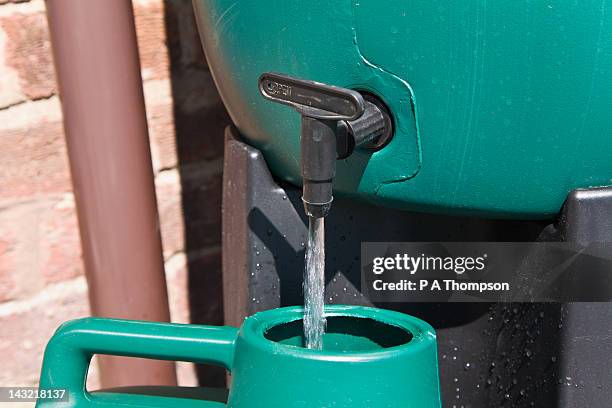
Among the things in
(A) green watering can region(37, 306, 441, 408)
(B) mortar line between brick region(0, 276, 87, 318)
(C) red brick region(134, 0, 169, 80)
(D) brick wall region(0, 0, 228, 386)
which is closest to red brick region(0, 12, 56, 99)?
(D) brick wall region(0, 0, 228, 386)

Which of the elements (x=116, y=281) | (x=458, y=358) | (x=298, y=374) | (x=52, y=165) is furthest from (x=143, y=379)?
(x=298, y=374)

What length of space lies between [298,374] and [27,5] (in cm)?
56

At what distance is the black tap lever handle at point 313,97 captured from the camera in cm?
56

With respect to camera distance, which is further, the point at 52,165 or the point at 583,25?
the point at 52,165

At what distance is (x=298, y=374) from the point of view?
1.72 ft

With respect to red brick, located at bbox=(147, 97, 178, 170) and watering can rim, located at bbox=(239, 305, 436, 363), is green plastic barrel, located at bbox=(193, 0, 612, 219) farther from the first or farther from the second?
red brick, located at bbox=(147, 97, 178, 170)

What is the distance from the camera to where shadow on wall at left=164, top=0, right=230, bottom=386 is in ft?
3.29

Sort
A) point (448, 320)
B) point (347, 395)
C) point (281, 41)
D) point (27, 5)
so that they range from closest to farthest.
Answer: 1. point (347, 395)
2. point (281, 41)
3. point (448, 320)
4. point (27, 5)

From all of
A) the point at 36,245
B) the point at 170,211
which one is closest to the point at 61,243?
the point at 36,245

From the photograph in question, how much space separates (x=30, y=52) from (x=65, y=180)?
15 cm

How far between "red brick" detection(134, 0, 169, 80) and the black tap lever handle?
0.39 m

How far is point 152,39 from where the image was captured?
98 cm

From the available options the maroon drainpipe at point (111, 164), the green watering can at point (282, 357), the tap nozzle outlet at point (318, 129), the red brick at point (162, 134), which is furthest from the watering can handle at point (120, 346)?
the red brick at point (162, 134)

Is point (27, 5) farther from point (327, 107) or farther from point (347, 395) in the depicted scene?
point (347, 395)
